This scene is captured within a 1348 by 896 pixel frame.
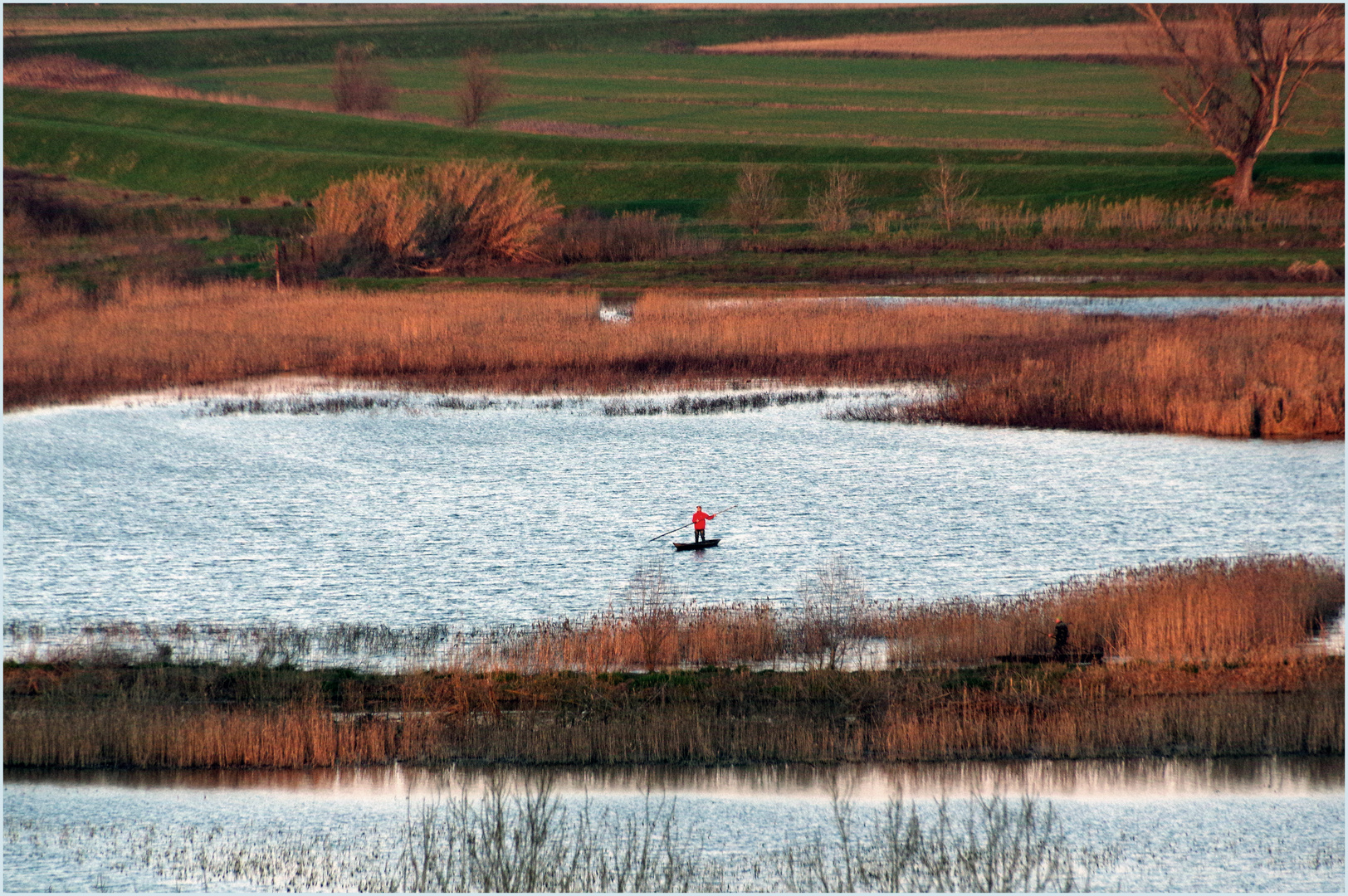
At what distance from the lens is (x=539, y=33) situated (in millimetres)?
133250

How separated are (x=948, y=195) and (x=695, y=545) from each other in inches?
1634

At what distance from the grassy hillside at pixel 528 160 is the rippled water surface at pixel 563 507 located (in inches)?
1397

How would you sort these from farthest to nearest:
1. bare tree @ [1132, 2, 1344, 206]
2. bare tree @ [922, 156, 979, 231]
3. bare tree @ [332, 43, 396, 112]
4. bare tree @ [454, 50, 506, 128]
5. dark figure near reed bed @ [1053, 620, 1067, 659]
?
Result: bare tree @ [332, 43, 396, 112]
bare tree @ [454, 50, 506, 128]
bare tree @ [922, 156, 979, 231]
bare tree @ [1132, 2, 1344, 206]
dark figure near reed bed @ [1053, 620, 1067, 659]

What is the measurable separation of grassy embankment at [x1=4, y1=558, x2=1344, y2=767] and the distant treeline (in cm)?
10650

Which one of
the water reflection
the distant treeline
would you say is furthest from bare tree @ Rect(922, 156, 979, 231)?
the distant treeline

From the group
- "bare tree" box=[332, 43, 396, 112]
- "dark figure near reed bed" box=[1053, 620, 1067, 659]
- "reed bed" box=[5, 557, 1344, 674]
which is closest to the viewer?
"reed bed" box=[5, 557, 1344, 674]

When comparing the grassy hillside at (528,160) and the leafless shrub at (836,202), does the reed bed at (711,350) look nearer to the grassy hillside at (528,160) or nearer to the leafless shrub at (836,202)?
the leafless shrub at (836,202)

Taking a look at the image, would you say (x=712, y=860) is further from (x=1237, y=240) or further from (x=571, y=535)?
(x=1237, y=240)

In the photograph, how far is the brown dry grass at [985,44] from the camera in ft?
360

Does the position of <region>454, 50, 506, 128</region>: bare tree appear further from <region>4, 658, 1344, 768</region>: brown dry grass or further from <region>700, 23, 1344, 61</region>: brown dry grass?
<region>4, 658, 1344, 768</region>: brown dry grass

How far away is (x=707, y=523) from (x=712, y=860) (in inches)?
413

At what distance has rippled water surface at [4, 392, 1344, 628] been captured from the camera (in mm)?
17297

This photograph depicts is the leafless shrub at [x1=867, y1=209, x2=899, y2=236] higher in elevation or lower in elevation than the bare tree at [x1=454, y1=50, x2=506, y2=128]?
lower

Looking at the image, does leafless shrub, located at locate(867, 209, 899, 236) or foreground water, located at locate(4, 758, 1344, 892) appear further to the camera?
leafless shrub, located at locate(867, 209, 899, 236)
